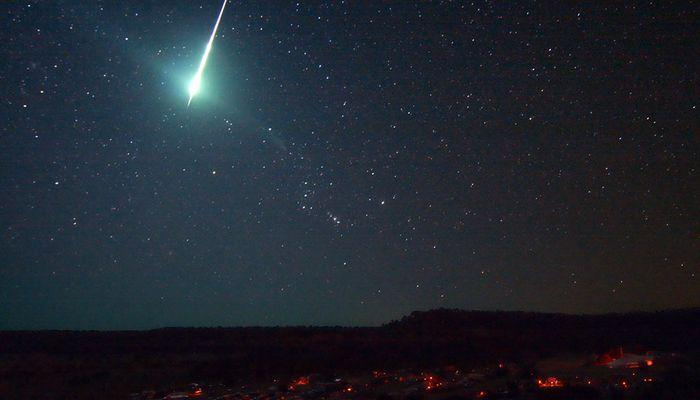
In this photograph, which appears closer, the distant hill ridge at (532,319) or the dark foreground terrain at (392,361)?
the dark foreground terrain at (392,361)

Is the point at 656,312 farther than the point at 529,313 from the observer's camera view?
No

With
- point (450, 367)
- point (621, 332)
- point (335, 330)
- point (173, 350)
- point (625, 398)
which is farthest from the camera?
point (335, 330)

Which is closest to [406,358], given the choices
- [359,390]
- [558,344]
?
[558,344]

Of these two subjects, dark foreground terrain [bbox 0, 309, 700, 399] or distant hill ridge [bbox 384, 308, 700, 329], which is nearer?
dark foreground terrain [bbox 0, 309, 700, 399]

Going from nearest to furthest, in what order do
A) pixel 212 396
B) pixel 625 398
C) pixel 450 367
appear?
pixel 625 398 → pixel 212 396 → pixel 450 367

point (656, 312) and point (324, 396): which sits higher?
point (656, 312)

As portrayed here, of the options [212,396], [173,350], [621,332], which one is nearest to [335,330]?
[173,350]

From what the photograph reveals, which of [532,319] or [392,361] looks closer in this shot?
[392,361]

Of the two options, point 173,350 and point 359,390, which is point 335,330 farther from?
point 359,390
